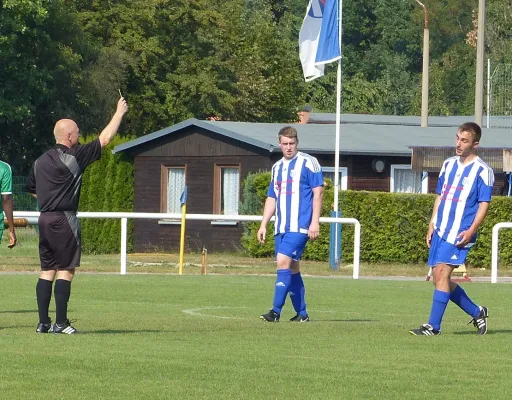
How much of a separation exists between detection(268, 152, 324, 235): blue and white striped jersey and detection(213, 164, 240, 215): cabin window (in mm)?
24301

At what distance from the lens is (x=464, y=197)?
12094 mm

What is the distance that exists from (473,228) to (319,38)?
780 inches

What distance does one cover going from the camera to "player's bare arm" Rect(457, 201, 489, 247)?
12000 mm

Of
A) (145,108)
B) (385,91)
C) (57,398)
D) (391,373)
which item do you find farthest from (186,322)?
(385,91)

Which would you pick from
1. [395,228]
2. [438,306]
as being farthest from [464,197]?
[395,228]

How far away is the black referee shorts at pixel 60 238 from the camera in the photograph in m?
11.7

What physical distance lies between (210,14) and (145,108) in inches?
195

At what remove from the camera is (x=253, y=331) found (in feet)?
41.0

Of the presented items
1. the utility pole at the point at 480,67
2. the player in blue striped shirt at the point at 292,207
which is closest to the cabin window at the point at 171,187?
the utility pole at the point at 480,67

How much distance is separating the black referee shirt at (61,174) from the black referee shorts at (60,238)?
7cm

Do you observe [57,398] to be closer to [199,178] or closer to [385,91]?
[199,178]

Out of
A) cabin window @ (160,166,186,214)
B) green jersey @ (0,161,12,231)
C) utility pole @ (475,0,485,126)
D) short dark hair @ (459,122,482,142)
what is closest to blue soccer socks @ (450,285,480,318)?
short dark hair @ (459,122,482,142)

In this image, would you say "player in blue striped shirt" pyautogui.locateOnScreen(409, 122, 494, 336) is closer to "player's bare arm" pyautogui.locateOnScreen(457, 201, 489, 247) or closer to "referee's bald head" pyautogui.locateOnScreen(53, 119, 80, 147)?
"player's bare arm" pyautogui.locateOnScreen(457, 201, 489, 247)

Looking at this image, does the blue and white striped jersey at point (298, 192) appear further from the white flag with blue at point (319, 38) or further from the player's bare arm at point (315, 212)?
the white flag with blue at point (319, 38)
